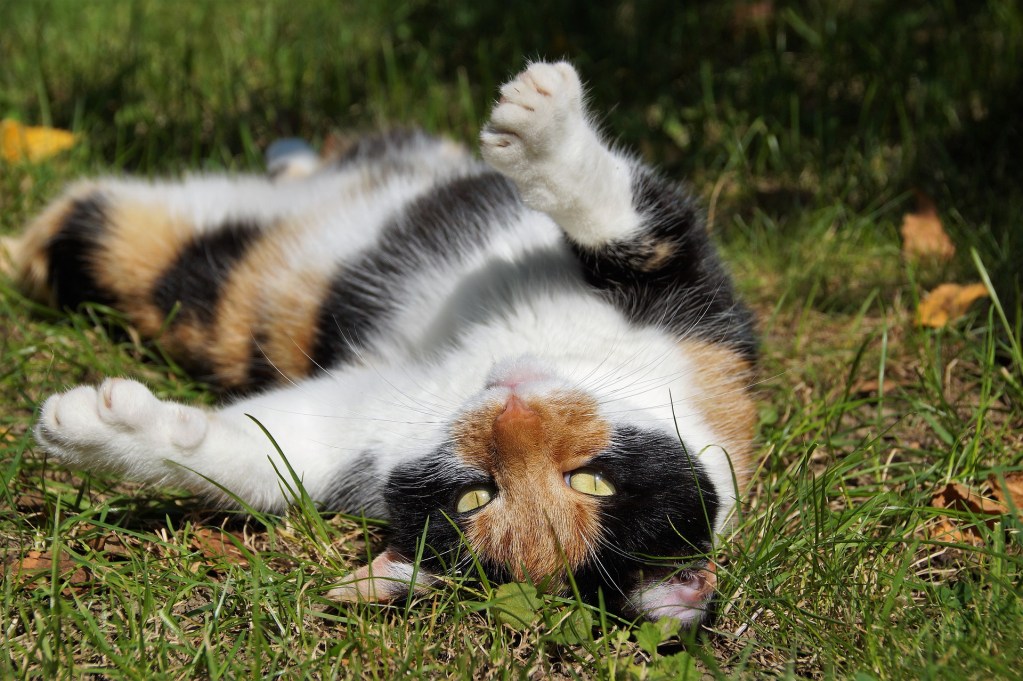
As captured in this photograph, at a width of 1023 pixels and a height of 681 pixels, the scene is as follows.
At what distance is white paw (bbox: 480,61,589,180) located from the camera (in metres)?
1.87

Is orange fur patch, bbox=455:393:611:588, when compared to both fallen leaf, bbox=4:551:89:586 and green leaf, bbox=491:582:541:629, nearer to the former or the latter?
green leaf, bbox=491:582:541:629

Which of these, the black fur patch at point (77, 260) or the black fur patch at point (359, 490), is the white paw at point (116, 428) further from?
the black fur patch at point (77, 260)

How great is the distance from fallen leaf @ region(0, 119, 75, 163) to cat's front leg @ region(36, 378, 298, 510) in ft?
5.31

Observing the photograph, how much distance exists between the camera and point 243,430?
2.12 metres

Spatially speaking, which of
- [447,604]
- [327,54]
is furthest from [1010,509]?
[327,54]

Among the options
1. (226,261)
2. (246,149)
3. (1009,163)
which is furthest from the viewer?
(246,149)

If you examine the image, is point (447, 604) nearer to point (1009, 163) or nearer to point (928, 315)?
point (928, 315)

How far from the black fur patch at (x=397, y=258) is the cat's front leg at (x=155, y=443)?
38cm

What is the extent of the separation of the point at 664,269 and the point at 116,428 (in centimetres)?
129

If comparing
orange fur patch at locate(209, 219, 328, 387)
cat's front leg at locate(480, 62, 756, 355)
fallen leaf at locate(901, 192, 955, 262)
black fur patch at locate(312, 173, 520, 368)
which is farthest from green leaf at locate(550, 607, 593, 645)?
fallen leaf at locate(901, 192, 955, 262)

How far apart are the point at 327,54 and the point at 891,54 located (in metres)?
2.29

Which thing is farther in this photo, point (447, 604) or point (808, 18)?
point (808, 18)

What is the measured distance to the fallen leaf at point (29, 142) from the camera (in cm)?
316

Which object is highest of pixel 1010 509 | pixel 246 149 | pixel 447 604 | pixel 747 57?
pixel 747 57
